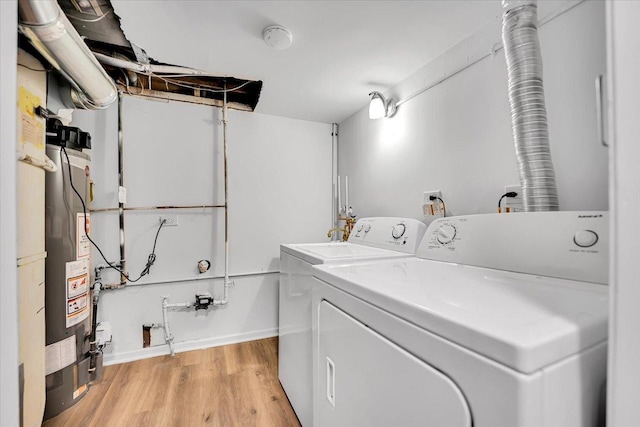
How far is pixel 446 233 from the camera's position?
49.6 inches

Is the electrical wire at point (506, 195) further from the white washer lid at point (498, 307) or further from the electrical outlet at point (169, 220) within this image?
the electrical outlet at point (169, 220)

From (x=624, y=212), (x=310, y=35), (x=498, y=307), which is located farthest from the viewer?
(x=310, y=35)

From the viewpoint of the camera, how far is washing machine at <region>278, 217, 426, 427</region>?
1.30 m

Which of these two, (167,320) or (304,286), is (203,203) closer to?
(167,320)

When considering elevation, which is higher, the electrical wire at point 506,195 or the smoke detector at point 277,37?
the smoke detector at point 277,37

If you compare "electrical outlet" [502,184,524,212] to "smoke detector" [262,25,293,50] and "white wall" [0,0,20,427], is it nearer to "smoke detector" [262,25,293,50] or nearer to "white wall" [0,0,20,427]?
"smoke detector" [262,25,293,50]

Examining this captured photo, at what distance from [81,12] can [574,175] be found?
95.8 inches

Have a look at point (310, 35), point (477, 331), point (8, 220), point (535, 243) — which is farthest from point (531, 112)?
point (8, 220)

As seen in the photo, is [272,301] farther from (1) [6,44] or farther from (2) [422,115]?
(1) [6,44]

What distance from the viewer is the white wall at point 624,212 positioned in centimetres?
39

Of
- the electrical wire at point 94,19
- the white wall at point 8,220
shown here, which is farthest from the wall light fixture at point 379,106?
the white wall at point 8,220

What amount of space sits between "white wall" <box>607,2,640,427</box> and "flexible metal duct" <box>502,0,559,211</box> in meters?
0.73

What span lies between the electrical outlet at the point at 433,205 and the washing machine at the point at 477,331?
0.40m

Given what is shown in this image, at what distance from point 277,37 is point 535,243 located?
5.11 feet
